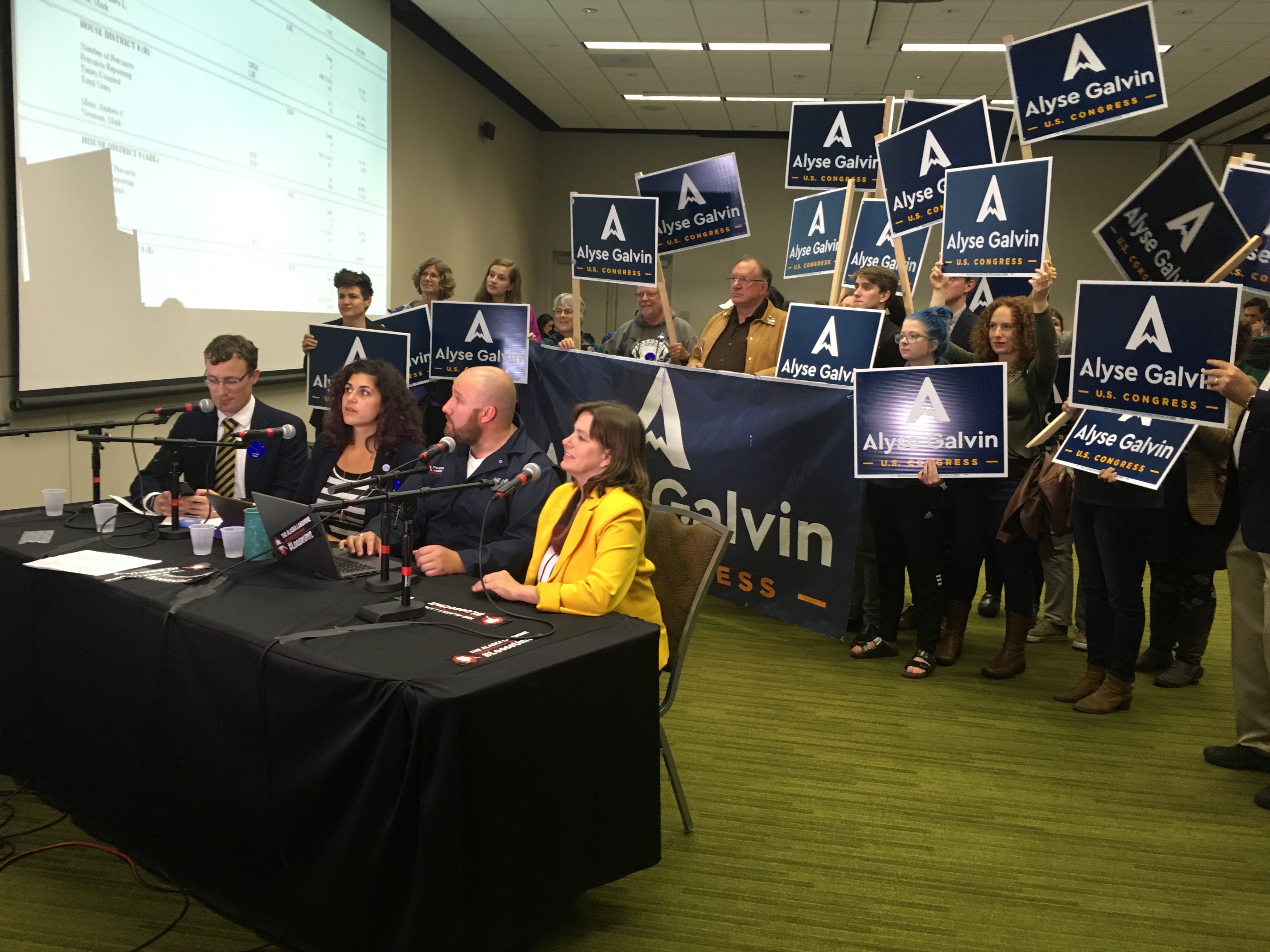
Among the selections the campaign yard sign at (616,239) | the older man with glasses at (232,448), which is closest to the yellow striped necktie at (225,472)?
the older man with glasses at (232,448)

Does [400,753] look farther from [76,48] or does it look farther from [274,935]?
[76,48]

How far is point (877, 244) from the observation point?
5.73 metres

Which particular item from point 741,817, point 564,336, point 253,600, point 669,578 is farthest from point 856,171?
point 253,600

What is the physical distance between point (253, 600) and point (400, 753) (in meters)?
0.76

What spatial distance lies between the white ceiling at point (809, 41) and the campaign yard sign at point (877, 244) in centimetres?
360

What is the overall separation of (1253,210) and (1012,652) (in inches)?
78.2

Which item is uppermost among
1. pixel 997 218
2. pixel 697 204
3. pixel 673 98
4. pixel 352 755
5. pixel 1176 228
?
pixel 673 98

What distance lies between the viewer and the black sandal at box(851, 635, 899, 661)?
14.6 ft

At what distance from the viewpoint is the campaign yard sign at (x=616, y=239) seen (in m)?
5.30

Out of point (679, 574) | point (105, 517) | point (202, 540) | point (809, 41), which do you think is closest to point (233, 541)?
point (202, 540)

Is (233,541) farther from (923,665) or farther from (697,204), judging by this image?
(697,204)

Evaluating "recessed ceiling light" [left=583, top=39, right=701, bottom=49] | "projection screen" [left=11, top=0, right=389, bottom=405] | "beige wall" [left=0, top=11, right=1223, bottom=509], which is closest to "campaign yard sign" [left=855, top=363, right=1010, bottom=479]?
"projection screen" [left=11, top=0, right=389, bottom=405]

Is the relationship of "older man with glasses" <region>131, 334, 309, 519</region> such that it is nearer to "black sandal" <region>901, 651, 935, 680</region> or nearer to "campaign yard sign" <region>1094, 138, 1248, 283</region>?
"black sandal" <region>901, 651, 935, 680</region>

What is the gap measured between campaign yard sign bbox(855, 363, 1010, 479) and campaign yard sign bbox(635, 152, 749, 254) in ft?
5.23
